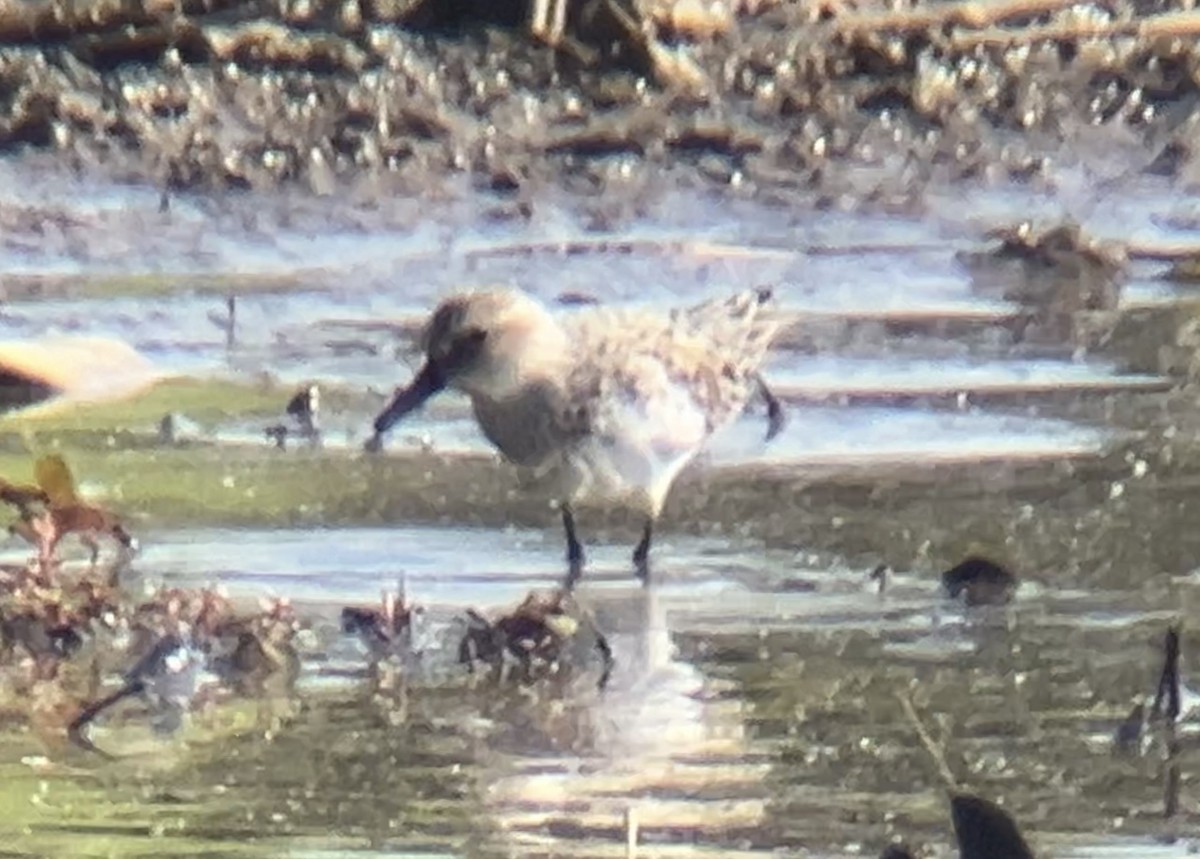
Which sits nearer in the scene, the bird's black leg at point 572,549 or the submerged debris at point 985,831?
the submerged debris at point 985,831

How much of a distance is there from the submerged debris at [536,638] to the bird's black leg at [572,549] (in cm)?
1

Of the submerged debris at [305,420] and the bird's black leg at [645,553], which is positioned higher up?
the submerged debris at [305,420]

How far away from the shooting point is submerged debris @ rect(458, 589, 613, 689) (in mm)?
2160

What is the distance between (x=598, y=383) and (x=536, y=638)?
0.20 m

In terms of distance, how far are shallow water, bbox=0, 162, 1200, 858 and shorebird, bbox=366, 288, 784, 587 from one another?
0.02 metres

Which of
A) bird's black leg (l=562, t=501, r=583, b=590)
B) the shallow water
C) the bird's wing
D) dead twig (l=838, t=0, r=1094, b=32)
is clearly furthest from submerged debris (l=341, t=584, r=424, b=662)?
dead twig (l=838, t=0, r=1094, b=32)

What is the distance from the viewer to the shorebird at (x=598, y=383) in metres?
2.15

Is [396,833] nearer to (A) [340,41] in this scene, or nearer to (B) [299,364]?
(B) [299,364]

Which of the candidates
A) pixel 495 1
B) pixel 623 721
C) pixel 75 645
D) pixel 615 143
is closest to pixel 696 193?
pixel 615 143

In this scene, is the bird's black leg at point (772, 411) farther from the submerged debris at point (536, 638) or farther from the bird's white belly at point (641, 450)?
the submerged debris at point (536, 638)

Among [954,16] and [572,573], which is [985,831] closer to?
[572,573]

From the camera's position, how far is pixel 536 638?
2.16 m

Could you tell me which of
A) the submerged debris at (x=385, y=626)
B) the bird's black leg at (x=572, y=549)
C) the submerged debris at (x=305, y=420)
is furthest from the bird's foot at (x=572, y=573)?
the submerged debris at (x=305, y=420)

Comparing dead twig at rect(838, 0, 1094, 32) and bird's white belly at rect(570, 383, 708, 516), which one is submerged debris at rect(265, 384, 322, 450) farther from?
dead twig at rect(838, 0, 1094, 32)
